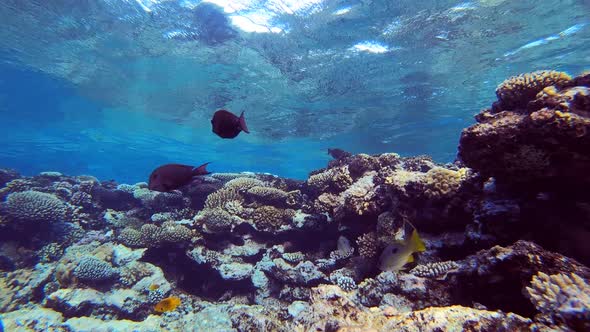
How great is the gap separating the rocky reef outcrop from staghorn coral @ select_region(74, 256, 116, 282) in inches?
1.2

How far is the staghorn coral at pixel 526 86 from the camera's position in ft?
13.3

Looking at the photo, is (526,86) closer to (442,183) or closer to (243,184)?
(442,183)

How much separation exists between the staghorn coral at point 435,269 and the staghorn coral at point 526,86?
2.53 meters

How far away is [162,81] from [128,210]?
41.7 ft

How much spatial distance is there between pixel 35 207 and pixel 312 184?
9.36m

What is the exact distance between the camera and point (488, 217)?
12.0 feet

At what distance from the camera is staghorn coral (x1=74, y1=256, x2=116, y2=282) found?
24.7ft

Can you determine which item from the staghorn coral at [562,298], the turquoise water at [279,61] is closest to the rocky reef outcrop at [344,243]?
the staghorn coral at [562,298]

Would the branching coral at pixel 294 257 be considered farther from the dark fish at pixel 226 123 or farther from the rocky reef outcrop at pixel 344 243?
the dark fish at pixel 226 123

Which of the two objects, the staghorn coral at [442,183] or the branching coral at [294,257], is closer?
the staghorn coral at [442,183]

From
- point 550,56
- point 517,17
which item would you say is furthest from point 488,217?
point 550,56

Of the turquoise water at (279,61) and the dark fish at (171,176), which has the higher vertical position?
the turquoise water at (279,61)

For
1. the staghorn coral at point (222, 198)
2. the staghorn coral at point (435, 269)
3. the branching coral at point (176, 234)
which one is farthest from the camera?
the staghorn coral at point (222, 198)

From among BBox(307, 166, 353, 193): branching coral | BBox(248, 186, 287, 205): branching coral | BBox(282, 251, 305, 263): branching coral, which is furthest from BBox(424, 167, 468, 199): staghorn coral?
BBox(248, 186, 287, 205): branching coral
